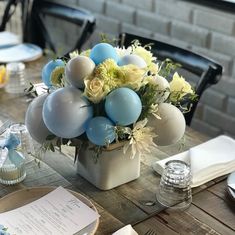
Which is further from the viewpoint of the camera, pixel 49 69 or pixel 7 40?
pixel 7 40

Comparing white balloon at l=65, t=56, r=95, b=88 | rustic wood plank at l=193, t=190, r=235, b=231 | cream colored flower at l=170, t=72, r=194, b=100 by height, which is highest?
white balloon at l=65, t=56, r=95, b=88

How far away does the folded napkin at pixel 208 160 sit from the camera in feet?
4.10

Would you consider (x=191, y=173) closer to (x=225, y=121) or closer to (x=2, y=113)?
(x=2, y=113)

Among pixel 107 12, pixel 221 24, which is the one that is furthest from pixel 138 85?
pixel 107 12

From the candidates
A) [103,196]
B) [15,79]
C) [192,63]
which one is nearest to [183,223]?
A: [103,196]

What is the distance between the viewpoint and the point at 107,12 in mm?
2717

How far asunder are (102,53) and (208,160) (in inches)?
15.9

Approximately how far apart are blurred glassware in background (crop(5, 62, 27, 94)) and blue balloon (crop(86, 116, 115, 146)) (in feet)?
2.34

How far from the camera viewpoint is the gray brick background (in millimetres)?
2176

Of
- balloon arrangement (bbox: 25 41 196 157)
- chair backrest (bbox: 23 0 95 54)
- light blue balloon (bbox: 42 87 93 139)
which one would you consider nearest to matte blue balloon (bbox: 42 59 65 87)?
balloon arrangement (bbox: 25 41 196 157)

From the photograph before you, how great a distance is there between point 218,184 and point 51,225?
43 centimetres

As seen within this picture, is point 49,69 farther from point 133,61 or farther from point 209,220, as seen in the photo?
point 209,220

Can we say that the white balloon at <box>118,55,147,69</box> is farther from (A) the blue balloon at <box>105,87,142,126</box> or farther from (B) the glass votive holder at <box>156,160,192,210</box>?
(B) the glass votive holder at <box>156,160,192,210</box>

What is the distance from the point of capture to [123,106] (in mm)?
1050
